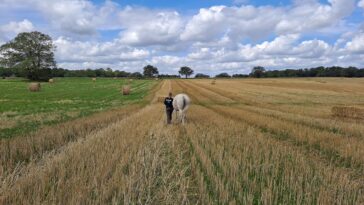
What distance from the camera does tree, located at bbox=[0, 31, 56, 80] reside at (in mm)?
96594

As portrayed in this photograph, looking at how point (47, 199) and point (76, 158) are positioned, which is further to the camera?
point (76, 158)

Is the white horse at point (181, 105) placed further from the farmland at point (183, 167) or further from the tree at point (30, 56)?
the tree at point (30, 56)

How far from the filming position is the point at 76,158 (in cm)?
988

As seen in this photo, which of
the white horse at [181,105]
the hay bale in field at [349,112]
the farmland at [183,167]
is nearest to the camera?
the farmland at [183,167]

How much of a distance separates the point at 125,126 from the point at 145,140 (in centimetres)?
364

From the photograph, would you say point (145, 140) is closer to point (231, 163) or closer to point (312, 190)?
point (231, 163)

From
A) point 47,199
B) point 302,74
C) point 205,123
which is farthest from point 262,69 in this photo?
point 47,199

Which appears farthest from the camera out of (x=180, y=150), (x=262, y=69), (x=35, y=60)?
(x=262, y=69)

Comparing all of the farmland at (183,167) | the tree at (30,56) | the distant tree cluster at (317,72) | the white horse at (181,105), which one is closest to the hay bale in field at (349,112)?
the farmland at (183,167)

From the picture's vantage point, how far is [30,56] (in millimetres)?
99938

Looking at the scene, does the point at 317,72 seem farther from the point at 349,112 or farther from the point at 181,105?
the point at 181,105

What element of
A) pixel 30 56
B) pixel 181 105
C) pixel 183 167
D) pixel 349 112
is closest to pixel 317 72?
pixel 30 56

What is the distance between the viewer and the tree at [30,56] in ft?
317

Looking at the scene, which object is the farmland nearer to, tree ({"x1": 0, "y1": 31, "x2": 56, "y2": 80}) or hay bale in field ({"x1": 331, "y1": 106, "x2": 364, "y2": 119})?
hay bale in field ({"x1": 331, "y1": 106, "x2": 364, "y2": 119})
